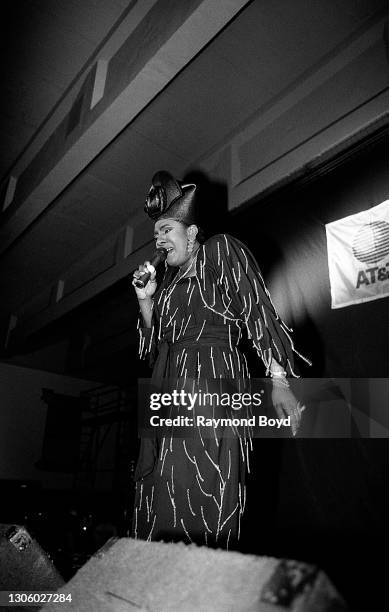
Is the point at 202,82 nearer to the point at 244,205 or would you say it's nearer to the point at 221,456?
the point at 244,205

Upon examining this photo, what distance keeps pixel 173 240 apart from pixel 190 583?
4.11ft

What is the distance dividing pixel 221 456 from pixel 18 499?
12.6ft

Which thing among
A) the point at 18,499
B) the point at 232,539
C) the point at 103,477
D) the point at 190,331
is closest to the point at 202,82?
the point at 190,331

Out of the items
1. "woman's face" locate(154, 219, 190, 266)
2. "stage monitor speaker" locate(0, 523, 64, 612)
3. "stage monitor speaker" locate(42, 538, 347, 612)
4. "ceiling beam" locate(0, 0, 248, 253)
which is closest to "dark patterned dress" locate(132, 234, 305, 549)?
"woman's face" locate(154, 219, 190, 266)

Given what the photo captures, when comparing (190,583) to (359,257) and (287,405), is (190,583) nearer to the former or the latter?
(287,405)

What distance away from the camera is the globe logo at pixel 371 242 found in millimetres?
1806

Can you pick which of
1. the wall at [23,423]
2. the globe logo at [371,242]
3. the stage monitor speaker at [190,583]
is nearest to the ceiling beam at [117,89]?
the globe logo at [371,242]

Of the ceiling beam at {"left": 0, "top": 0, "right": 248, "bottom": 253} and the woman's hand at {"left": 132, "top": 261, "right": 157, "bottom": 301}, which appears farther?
the ceiling beam at {"left": 0, "top": 0, "right": 248, "bottom": 253}

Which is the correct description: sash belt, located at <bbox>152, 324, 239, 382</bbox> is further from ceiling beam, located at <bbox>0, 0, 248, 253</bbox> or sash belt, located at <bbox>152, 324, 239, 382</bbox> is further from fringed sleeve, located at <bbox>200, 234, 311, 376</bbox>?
ceiling beam, located at <bbox>0, 0, 248, 253</bbox>

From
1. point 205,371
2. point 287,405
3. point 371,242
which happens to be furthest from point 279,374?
point 371,242

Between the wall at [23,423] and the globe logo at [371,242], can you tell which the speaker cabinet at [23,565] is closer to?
the globe logo at [371,242]

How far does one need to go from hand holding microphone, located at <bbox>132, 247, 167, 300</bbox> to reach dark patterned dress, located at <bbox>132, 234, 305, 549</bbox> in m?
0.05

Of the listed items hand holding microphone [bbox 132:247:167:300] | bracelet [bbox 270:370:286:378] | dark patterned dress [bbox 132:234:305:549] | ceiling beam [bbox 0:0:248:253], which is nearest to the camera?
dark patterned dress [bbox 132:234:305:549]

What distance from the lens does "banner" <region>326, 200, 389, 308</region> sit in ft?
5.85
